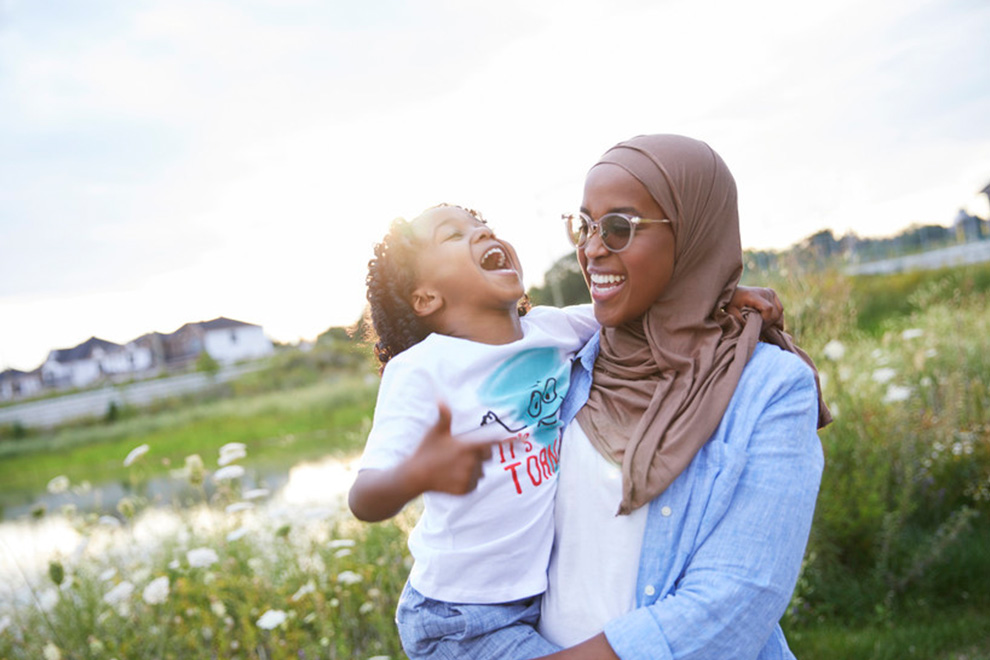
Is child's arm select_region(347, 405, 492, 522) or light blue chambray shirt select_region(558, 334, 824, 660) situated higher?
child's arm select_region(347, 405, 492, 522)

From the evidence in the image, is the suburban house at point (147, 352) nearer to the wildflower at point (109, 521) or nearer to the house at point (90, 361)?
the house at point (90, 361)

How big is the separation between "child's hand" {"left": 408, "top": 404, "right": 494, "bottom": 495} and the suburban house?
55.7m

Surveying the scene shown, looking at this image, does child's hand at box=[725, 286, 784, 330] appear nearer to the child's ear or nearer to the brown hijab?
the brown hijab

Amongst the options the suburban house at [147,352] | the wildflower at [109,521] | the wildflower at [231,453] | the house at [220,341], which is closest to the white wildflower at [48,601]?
the wildflower at [109,521]

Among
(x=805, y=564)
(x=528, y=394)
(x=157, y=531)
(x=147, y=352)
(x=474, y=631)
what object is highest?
(x=147, y=352)

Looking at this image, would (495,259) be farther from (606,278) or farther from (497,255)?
(606,278)

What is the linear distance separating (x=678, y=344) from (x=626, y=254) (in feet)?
0.75

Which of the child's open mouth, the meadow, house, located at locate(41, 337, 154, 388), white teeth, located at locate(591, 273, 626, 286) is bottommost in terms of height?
the meadow

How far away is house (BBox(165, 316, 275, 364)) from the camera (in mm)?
59438

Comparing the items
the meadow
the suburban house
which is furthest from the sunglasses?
the suburban house

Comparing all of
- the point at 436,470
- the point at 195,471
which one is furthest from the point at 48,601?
the point at 436,470

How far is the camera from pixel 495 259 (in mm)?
1855

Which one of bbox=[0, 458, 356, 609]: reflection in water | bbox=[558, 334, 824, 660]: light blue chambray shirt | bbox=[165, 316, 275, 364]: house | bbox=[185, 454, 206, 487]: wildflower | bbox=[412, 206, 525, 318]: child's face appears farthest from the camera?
bbox=[165, 316, 275, 364]: house

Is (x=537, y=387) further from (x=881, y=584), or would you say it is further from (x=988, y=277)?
(x=988, y=277)
